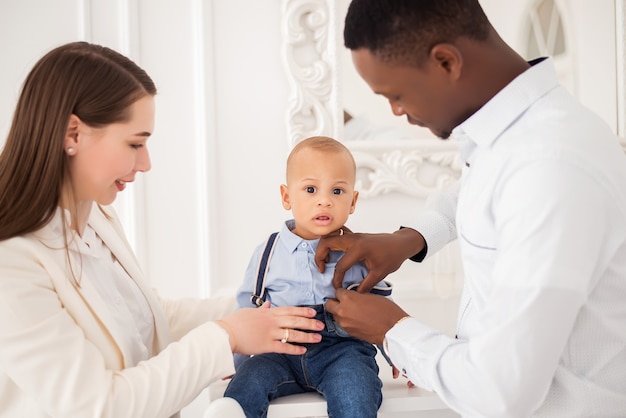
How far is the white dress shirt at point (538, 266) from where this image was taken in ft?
3.76

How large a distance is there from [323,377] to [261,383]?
18 cm

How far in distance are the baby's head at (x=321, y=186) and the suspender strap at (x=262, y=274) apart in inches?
4.8

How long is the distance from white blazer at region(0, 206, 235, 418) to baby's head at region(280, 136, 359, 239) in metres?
0.49

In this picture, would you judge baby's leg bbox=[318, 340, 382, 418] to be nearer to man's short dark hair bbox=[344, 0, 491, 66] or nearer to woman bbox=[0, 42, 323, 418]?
woman bbox=[0, 42, 323, 418]

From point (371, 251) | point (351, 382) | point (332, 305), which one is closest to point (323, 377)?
point (351, 382)

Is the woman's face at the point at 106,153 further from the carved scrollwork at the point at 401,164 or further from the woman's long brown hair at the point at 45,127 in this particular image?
the carved scrollwork at the point at 401,164

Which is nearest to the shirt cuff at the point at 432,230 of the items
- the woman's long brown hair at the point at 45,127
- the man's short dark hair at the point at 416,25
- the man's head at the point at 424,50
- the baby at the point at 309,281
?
the baby at the point at 309,281

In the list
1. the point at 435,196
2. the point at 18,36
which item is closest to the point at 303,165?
the point at 435,196

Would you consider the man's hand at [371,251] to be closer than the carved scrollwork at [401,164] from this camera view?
Yes

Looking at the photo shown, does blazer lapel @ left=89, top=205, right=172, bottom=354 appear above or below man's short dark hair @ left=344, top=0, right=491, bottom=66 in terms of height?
below

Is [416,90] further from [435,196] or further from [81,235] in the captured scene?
[81,235]

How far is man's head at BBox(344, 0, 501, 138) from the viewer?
4.32ft

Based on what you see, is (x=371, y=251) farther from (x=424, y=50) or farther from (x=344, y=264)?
(x=424, y=50)

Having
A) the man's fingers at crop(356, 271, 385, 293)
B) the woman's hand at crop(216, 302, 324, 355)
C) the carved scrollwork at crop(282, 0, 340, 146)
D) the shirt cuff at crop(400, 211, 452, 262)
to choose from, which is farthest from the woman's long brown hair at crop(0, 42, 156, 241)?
the carved scrollwork at crop(282, 0, 340, 146)
